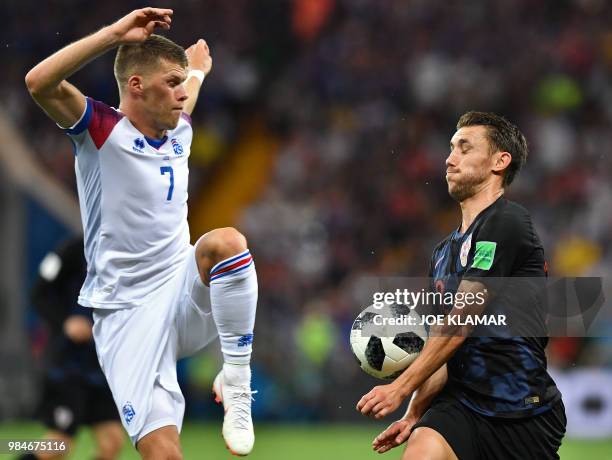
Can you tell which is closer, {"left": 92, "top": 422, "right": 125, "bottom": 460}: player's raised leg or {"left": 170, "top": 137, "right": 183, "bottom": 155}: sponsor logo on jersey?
{"left": 170, "top": 137, "right": 183, "bottom": 155}: sponsor logo on jersey

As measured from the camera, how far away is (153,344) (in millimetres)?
5266

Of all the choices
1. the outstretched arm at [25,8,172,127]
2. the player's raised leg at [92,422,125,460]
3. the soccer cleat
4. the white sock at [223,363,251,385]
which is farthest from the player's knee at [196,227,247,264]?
the player's raised leg at [92,422,125,460]

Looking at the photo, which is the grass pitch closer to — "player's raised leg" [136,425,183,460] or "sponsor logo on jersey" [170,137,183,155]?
"player's raised leg" [136,425,183,460]

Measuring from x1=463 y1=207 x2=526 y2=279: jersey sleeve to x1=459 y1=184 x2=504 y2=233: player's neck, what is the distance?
0.53 ft

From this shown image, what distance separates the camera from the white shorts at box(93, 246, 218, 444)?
17.0ft

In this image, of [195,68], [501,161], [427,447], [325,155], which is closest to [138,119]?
[195,68]

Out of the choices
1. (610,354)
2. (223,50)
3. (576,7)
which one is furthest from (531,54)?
(610,354)

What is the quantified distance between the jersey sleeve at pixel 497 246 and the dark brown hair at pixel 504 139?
32cm

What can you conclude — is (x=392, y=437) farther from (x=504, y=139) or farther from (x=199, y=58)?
(x=199, y=58)

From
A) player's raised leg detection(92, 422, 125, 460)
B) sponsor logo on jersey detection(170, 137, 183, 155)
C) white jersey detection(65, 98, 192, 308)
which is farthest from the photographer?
player's raised leg detection(92, 422, 125, 460)

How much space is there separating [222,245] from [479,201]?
1199 millimetres

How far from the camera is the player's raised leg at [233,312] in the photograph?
5.03 metres

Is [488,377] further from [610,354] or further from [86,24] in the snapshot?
[86,24]

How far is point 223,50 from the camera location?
1684 cm
